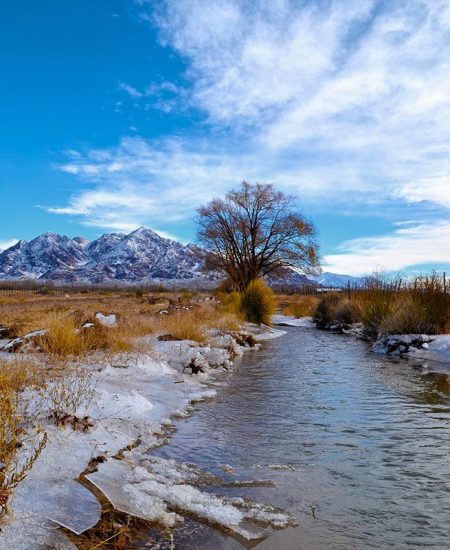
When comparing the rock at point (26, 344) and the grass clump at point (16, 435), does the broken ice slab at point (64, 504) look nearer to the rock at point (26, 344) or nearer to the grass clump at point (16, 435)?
the grass clump at point (16, 435)

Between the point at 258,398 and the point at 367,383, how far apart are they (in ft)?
8.04

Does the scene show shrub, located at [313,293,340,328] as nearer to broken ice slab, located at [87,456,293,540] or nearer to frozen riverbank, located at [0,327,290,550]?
frozen riverbank, located at [0,327,290,550]

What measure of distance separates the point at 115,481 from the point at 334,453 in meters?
2.25

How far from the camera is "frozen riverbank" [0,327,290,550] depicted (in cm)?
269

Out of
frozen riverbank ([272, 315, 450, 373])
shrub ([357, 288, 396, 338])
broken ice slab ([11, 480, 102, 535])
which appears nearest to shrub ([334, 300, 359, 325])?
shrub ([357, 288, 396, 338])

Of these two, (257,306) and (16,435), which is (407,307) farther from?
(16,435)

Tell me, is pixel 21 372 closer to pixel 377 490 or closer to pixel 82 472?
pixel 82 472

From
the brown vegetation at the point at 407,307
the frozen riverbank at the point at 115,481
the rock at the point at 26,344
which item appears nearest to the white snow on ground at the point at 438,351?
the brown vegetation at the point at 407,307

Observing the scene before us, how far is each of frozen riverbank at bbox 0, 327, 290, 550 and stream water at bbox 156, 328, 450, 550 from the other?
0.22 meters

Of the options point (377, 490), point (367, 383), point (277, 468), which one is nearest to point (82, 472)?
point (277, 468)

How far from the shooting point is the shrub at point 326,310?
77.2ft

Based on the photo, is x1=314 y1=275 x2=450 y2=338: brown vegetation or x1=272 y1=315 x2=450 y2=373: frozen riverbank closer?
x1=272 y1=315 x2=450 y2=373: frozen riverbank

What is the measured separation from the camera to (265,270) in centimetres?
3641

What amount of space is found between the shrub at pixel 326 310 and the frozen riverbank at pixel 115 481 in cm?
1802
